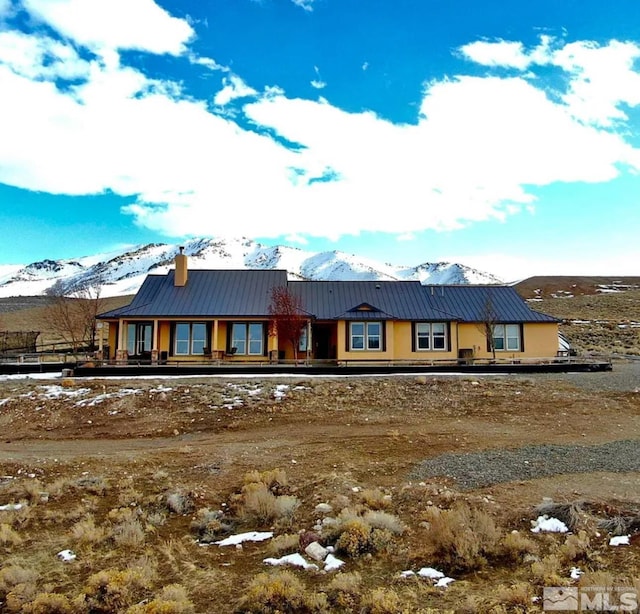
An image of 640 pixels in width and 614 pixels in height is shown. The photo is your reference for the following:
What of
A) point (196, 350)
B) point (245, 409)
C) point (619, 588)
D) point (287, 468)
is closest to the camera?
point (619, 588)

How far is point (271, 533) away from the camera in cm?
816

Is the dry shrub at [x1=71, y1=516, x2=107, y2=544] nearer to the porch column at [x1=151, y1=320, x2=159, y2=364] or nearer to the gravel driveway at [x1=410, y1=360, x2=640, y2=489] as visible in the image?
the gravel driveway at [x1=410, y1=360, x2=640, y2=489]

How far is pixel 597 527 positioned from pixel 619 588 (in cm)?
179

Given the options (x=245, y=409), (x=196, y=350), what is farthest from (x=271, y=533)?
(x=196, y=350)

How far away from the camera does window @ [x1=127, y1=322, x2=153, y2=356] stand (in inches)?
1060

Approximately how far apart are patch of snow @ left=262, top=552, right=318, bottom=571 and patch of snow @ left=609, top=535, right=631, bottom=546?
13.0 feet

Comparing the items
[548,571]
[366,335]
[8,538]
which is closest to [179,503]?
[8,538]

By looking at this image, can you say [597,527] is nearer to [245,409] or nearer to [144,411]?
[245,409]

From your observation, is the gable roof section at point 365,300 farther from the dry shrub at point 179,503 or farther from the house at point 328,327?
the dry shrub at point 179,503

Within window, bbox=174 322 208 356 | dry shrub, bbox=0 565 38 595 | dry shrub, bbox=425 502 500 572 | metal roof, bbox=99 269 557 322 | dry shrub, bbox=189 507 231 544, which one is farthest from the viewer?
metal roof, bbox=99 269 557 322

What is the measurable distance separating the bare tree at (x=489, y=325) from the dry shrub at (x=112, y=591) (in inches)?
918

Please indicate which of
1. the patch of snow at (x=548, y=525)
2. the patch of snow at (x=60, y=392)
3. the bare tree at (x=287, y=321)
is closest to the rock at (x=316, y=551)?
the patch of snow at (x=548, y=525)

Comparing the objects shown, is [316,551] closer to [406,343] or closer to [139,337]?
[406,343]

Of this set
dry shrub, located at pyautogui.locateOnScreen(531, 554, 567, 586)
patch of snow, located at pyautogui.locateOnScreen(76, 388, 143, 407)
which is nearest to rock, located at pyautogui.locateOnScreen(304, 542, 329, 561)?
dry shrub, located at pyautogui.locateOnScreen(531, 554, 567, 586)
